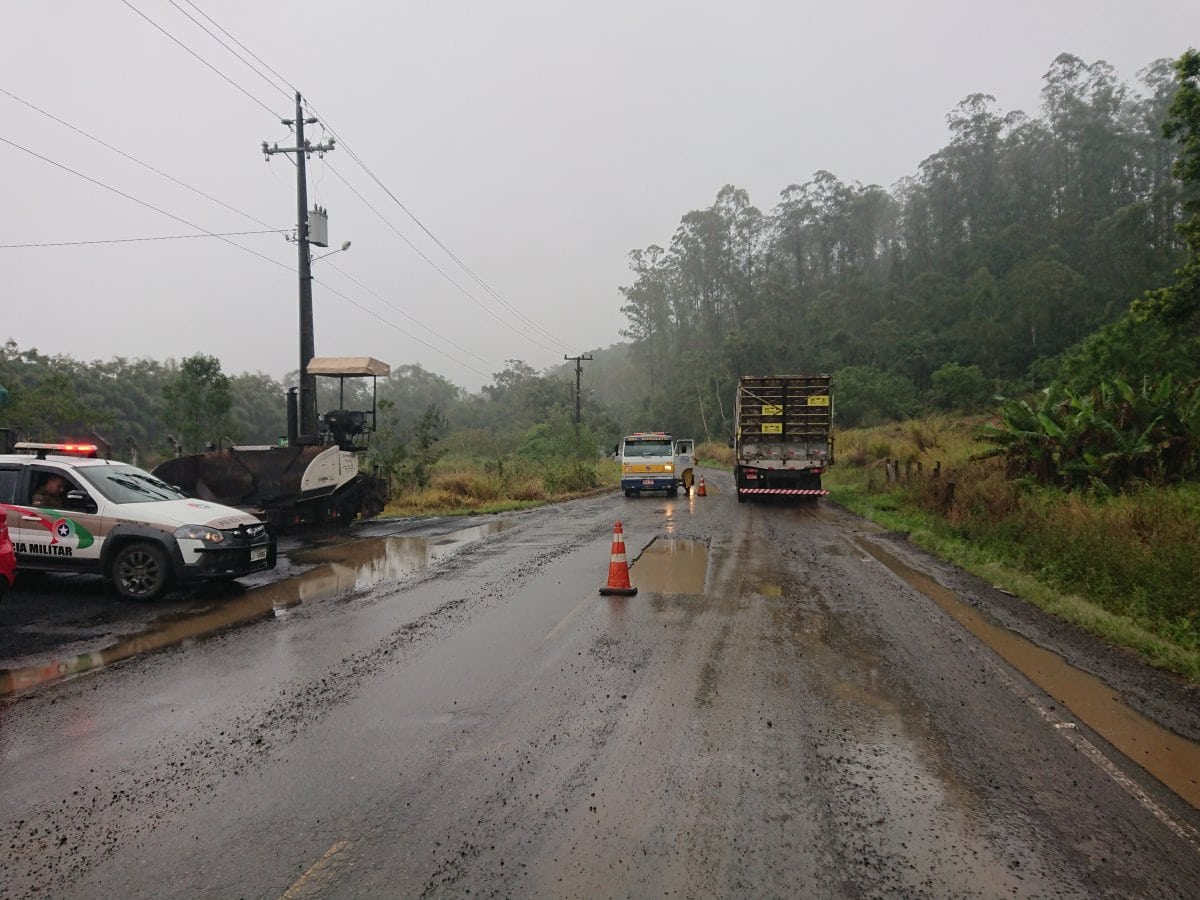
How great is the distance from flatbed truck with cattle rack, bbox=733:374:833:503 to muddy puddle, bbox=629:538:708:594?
9.08 metres

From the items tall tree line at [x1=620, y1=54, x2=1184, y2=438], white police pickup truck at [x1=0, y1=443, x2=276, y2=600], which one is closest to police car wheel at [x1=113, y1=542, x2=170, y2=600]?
white police pickup truck at [x1=0, y1=443, x2=276, y2=600]

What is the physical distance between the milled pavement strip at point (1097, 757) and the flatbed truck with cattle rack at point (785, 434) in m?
15.6

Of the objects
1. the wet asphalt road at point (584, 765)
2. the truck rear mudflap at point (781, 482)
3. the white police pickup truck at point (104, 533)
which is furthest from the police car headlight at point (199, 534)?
the truck rear mudflap at point (781, 482)

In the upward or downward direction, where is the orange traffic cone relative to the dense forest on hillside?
downward

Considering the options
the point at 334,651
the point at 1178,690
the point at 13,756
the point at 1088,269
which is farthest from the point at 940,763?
the point at 1088,269

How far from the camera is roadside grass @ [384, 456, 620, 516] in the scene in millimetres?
21609

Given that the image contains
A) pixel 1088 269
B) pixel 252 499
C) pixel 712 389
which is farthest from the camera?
pixel 712 389

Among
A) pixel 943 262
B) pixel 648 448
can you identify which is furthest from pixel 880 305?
pixel 648 448

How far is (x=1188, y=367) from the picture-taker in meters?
21.8

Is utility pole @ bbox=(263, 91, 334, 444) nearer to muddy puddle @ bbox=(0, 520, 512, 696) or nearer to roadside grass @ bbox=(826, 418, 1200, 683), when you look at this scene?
muddy puddle @ bbox=(0, 520, 512, 696)

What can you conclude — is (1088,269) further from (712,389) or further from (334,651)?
(334,651)

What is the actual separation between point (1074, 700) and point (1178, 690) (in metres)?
0.98

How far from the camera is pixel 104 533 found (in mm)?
8508

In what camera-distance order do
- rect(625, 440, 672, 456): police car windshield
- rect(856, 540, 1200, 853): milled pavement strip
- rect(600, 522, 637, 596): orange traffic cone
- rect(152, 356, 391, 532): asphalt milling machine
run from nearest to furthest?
1. rect(856, 540, 1200, 853): milled pavement strip
2. rect(600, 522, 637, 596): orange traffic cone
3. rect(152, 356, 391, 532): asphalt milling machine
4. rect(625, 440, 672, 456): police car windshield
